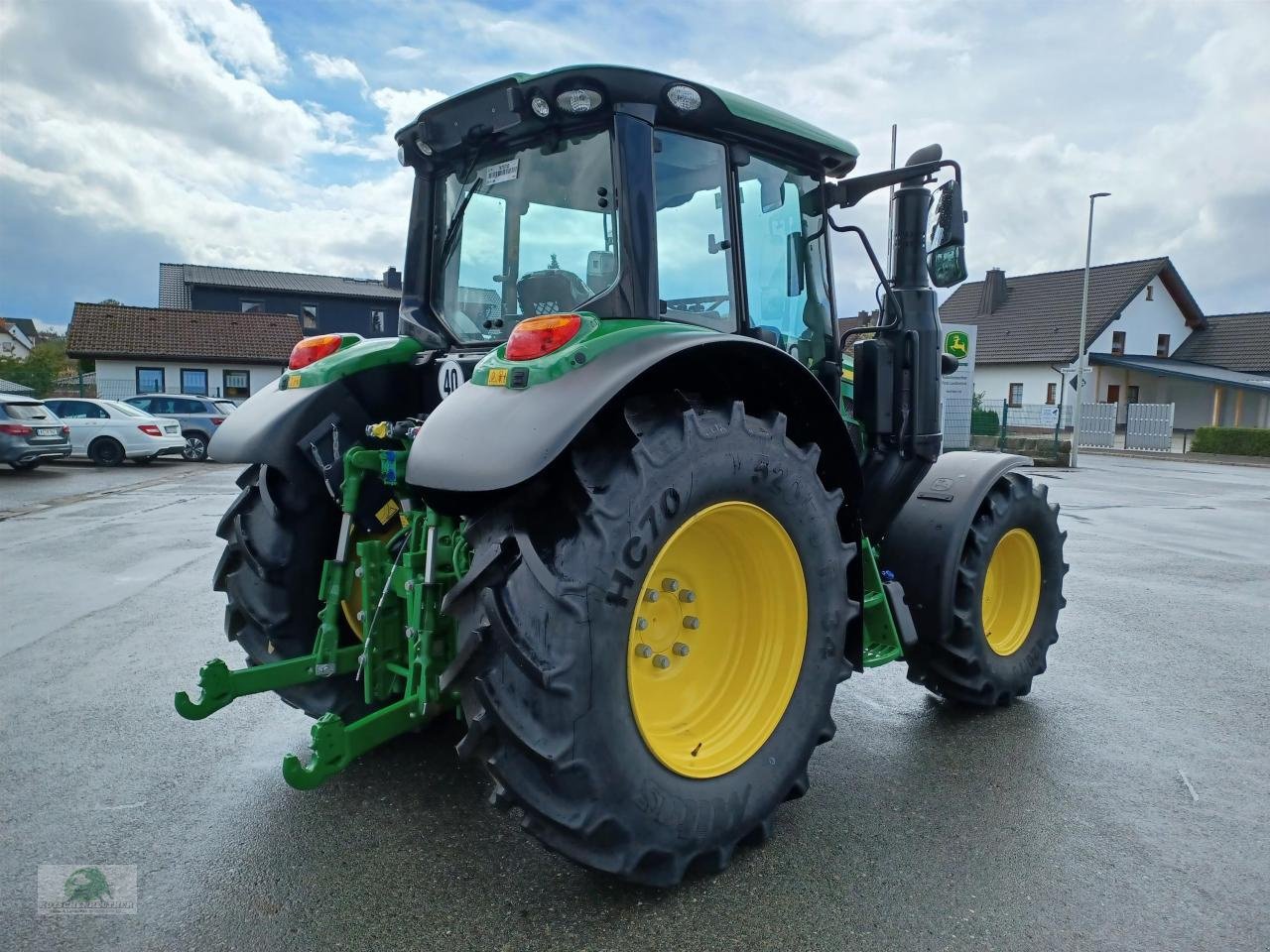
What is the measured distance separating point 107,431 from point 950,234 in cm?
1935

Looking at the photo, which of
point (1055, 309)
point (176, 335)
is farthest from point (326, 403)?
point (1055, 309)

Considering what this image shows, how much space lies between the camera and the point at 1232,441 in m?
27.2

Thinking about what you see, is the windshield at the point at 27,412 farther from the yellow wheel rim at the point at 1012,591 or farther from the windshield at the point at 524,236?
the yellow wheel rim at the point at 1012,591

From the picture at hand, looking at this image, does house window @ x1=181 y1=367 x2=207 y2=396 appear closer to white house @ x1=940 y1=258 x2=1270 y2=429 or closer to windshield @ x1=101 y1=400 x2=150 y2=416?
windshield @ x1=101 y1=400 x2=150 y2=416

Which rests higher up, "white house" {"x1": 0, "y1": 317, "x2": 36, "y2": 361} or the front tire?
"white house" {"x1": 0, "y1": 317, "x2": 36, "y2": 361}

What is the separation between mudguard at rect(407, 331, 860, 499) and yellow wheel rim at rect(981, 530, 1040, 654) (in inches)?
81.9

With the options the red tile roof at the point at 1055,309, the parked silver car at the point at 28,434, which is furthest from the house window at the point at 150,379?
the red tile roof at the point at 1055,309

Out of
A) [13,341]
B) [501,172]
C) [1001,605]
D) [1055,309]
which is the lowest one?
[1001,605]

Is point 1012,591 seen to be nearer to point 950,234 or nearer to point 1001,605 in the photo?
point 1001,605

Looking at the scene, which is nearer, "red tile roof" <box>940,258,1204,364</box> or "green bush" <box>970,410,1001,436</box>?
"green bush" <box>970,410,1001,436</box>

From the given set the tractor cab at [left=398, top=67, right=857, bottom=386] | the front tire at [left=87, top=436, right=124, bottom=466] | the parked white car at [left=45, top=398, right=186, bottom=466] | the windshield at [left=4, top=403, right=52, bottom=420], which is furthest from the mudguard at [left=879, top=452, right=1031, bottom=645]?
the front tire at [left=87, top=436, right=124, bottom=466]

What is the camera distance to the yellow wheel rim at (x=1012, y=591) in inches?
166

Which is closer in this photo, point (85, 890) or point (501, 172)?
point (85, 890)

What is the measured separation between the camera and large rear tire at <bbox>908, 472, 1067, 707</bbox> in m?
3.80
